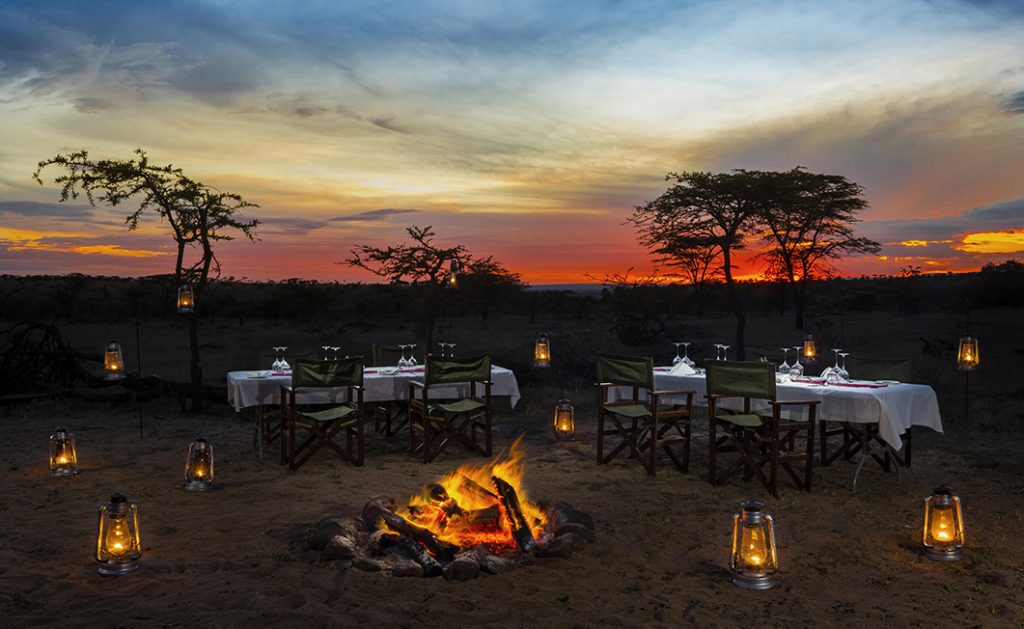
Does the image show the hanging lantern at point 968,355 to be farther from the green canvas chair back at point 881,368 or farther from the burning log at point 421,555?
the burning log at point 421,555

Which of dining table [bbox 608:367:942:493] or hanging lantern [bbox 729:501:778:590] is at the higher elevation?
dining table [bbox 608:367:942:493]

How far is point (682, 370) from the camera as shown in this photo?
803cm

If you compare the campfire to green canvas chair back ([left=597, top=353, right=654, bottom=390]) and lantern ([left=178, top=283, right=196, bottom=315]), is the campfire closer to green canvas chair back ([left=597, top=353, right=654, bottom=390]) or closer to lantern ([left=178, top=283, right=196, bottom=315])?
green canvas chair back ([left=597, top=353, right=654, bottom=390])

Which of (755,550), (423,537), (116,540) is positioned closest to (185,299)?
(116,540)

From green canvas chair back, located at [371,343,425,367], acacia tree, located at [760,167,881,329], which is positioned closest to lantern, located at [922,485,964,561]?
green canvas chair back, located at [371,343,425,367]

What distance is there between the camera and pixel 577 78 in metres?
11.1

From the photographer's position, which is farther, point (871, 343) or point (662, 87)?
point (871, 343)

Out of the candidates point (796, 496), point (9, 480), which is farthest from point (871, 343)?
point (9, 480)

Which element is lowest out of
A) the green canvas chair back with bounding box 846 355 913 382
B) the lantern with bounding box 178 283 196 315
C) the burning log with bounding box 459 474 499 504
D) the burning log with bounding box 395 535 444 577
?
the burning log with bounding box 395 535 444 577

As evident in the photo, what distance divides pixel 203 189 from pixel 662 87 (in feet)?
21.5

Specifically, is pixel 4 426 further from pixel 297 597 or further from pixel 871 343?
pixel 871 343

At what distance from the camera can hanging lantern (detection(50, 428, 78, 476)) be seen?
7270 mm

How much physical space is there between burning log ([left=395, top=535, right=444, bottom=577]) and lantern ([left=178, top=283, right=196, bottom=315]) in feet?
18.5

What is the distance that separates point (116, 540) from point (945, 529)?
16.4 feet
